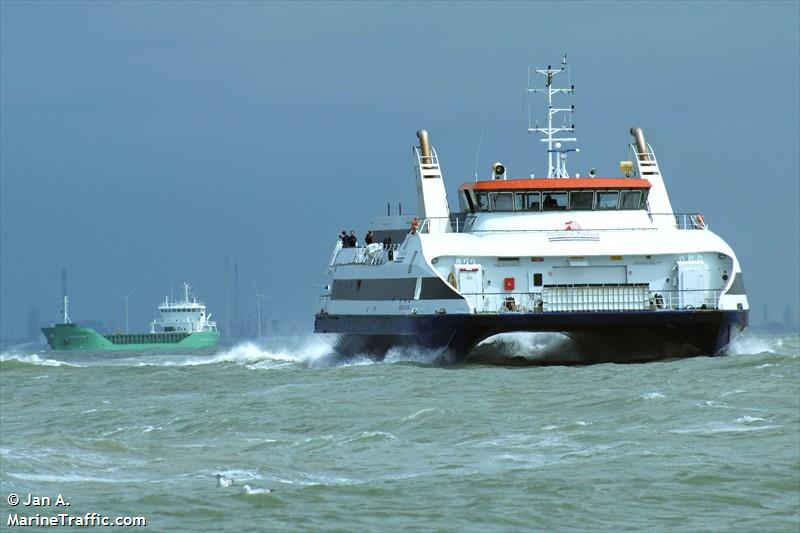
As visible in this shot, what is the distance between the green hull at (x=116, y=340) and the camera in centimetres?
13688

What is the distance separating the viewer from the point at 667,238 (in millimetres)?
42625

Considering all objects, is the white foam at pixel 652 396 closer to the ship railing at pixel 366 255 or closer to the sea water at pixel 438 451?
the sea water at pixel 438 451

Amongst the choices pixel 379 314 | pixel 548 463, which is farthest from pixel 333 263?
pixel 548 463

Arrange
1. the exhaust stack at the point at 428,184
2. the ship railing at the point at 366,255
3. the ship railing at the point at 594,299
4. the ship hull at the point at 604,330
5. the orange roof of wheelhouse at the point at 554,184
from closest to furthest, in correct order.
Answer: the ship hull at the point at 604,330 → the ship railing at the point at 594,299 → the orange roof of wheelhouse at the point at 554,184 → the ship railing at the point at 366,255 → the exhaust stack at the point at 428,184

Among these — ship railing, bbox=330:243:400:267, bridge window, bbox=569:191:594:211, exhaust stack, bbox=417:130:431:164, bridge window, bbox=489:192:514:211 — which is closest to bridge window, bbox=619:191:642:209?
bridge window, bbox=569:191:594:211

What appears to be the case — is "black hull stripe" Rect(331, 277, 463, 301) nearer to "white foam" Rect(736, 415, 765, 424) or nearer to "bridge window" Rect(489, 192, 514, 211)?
"bridge window" Rect(489, 192, 514, 211)

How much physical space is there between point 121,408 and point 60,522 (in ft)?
52.7

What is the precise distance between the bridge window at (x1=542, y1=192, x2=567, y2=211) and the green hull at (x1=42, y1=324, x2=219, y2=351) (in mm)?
93956

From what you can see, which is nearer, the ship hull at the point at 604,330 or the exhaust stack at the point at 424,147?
the ship hull at the point at 604,330

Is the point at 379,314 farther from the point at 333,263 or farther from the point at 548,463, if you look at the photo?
the point at 548,463

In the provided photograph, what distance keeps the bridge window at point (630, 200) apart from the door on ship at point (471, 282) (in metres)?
5.09

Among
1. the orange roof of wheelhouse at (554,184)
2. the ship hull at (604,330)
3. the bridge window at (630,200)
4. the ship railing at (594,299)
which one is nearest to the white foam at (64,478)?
the ship hull at (604,330)

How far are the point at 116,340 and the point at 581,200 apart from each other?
100 metres

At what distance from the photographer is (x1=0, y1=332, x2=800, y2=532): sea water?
18.8 meters
